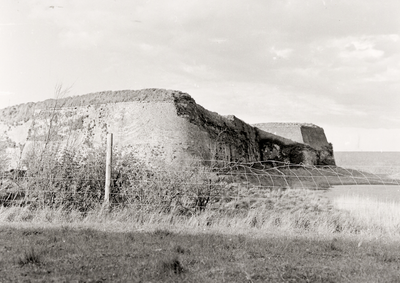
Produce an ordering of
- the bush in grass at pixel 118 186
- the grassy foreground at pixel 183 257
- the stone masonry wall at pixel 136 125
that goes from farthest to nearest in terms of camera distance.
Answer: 1. the stone masonry wall at pixel 136 125
2. the bush in grass at pixel 118 186
3. the grassy foreground at pixel 183 257

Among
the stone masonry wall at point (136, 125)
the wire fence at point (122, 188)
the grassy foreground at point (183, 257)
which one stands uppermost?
the stone masonry wall at point (136, 125)

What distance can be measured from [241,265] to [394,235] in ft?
15.6

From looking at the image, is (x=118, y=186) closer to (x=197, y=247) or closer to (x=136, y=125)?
(x=197, y=247)

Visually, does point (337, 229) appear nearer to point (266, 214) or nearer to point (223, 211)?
point (266, 214)

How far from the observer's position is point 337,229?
9.52m

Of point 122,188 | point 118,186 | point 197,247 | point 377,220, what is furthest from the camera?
point 118,186

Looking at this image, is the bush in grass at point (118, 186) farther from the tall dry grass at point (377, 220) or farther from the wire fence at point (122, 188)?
the tall dry grass at point (377, 220)

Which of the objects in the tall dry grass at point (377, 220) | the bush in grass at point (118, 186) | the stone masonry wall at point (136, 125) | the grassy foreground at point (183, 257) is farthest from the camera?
the stone masonry wall at point (136, 125)

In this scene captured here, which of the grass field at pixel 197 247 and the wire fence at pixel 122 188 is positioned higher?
the wire fence at pixel 122 188

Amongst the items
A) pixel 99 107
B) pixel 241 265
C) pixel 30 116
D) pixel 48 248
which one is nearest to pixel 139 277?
pixel 241 265

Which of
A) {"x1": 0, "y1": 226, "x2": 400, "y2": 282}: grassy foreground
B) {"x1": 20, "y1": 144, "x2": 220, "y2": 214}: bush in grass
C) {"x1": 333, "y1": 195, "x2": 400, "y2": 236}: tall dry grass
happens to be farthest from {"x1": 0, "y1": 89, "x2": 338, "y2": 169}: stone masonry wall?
{"x1": 0, "y1": 226, "x2": 400, "y2": 282}: grassy foreground

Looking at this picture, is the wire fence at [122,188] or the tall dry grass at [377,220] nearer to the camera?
the tall dry grass at [377,220]

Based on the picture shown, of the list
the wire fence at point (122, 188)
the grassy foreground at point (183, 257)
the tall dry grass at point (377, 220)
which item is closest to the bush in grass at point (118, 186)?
the wire fence at point (122, 188)

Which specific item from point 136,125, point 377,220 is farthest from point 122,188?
point 136,125
